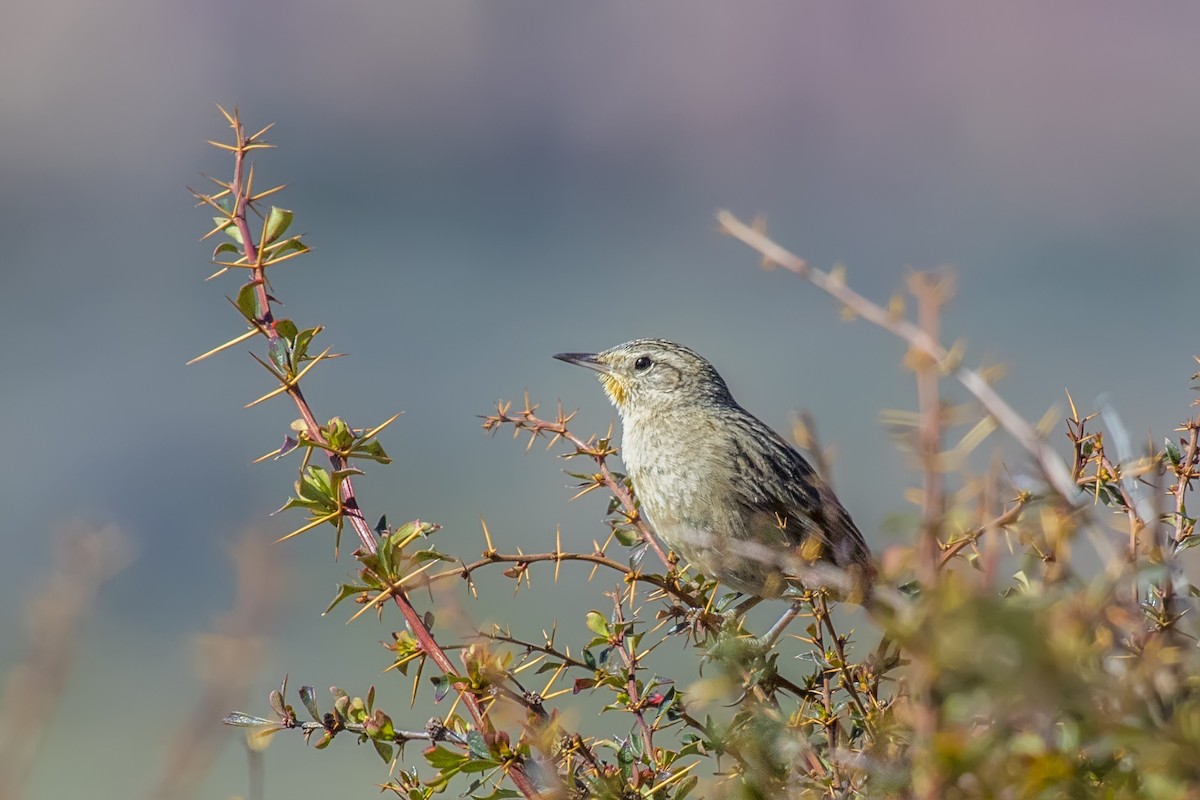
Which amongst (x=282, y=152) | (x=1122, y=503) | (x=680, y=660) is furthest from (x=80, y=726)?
(x=282, y=152)

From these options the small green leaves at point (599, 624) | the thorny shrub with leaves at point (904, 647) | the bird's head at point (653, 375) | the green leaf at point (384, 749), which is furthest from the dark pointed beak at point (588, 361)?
the green leaf at point (384, 749)

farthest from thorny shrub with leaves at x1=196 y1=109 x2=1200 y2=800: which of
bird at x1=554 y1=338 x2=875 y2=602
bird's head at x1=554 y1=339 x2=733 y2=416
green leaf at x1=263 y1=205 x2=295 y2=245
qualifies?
bird's head at x1=554 y1=339 x2=733 y2=416

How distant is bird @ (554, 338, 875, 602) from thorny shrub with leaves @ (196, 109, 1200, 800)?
1.27 meters

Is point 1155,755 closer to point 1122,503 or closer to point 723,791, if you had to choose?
point 723,791

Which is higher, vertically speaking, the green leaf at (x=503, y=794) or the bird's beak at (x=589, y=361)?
the bird's beak at (x=589, y=361)

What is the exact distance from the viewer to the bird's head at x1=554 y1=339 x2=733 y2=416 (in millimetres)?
5898

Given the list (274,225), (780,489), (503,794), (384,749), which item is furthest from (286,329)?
(780,489)

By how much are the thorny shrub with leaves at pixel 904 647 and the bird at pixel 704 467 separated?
127 centimetres

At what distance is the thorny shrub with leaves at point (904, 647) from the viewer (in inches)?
49.6

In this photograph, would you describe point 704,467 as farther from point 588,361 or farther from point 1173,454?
point 1173,454

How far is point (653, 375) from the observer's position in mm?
6000

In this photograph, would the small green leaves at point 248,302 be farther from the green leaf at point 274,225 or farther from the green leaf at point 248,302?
the green leaf at point 274,225

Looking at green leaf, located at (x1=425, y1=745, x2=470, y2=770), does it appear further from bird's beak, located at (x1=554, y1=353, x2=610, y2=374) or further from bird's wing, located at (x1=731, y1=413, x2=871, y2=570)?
bird's beak, located at (x1=554, y1=353, x2=610, y2=374)

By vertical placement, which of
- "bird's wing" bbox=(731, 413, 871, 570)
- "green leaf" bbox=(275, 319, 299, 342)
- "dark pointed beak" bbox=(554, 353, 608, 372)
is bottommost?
"green leaf" bbox=(275, 319, 299, 342)
